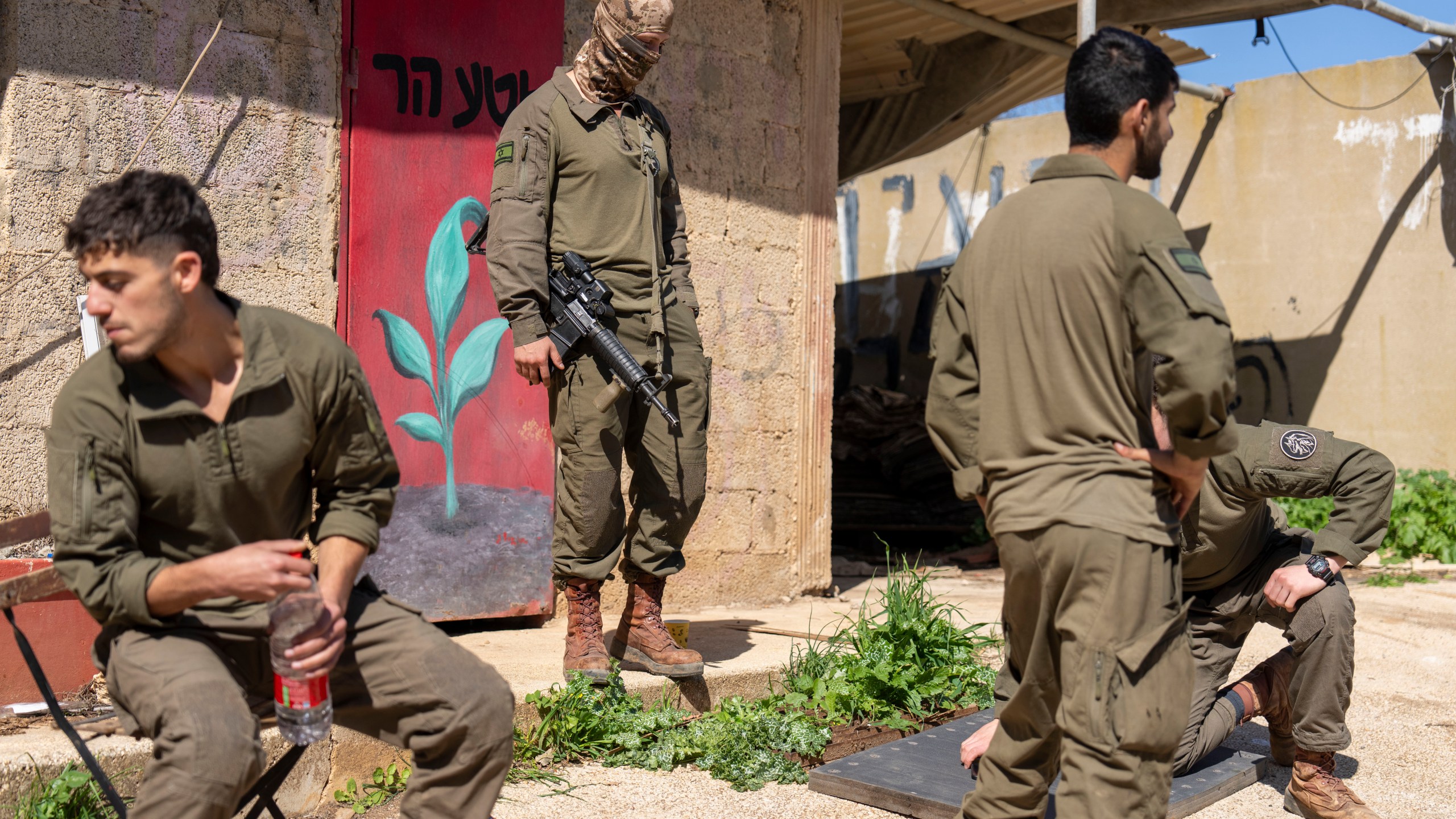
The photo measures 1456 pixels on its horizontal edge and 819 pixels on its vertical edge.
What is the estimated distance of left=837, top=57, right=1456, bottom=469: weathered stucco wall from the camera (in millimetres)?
10180

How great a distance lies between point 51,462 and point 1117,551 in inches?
74.6

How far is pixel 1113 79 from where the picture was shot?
94.0 inches

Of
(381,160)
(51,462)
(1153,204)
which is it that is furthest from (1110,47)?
(381,160)

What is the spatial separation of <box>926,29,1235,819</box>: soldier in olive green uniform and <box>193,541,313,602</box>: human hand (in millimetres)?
1333

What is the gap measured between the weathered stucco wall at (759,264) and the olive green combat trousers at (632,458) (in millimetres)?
1643

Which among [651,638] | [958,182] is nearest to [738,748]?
[651,638]

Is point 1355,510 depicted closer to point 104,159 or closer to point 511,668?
point 511,668

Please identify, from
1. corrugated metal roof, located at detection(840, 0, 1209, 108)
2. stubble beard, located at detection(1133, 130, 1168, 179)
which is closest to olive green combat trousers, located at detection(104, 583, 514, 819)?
stubble beard, located at detection(1133, 130, 1168, 179)

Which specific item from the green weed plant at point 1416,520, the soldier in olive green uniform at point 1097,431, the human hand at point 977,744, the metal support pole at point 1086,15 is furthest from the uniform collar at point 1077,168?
the green weed plant at point 1416,520

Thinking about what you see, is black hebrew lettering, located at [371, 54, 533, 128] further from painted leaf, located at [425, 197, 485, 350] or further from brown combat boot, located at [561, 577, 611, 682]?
brown combat boot, located at [561, 577, 611, 682]

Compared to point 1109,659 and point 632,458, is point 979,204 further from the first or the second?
point 1109,659

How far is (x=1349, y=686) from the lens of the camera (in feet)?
11.9

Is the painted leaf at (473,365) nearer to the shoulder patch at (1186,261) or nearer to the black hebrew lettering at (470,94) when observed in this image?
the black hebrew lettering at (470,94)

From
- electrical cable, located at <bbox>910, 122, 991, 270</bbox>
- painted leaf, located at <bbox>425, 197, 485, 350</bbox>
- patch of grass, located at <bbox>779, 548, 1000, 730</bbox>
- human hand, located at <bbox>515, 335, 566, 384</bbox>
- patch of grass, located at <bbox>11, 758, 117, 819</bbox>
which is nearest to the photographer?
patch of grass, located at <bbox>11, 758, 117, 819</bbox>
